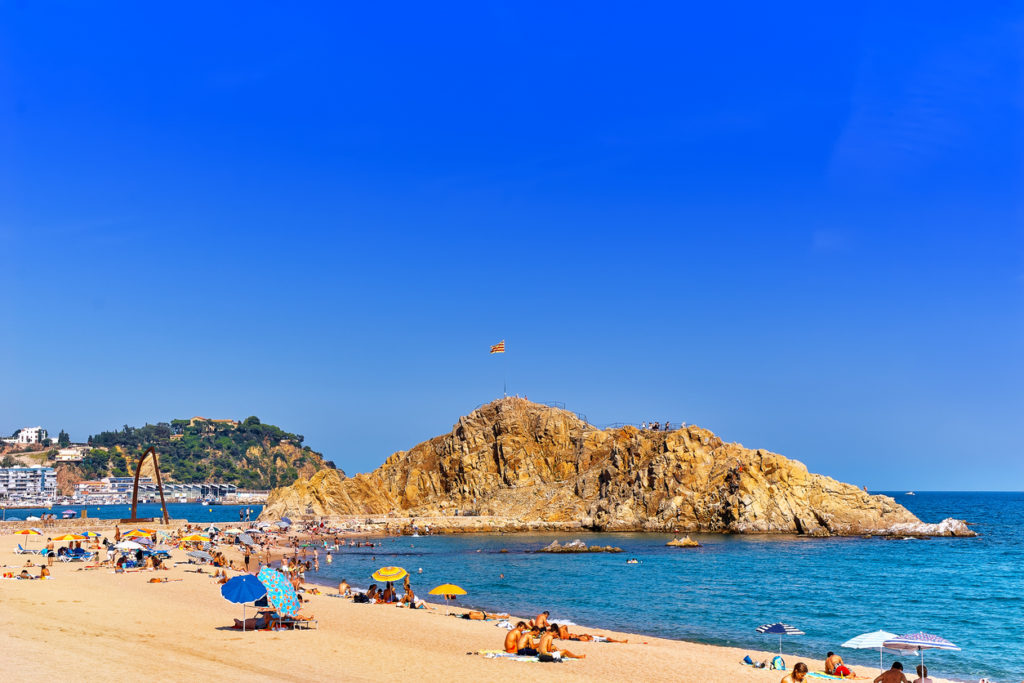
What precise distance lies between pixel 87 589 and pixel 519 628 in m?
20.5

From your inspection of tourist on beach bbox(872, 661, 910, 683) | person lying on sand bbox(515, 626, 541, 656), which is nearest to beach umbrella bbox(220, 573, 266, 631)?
person lying on sand bbox(515, 626, 541, 656)

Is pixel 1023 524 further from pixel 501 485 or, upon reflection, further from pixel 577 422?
pixel 501 485

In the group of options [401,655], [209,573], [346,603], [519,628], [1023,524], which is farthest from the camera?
[1023,524]

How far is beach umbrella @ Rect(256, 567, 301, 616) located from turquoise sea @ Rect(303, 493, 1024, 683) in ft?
41.6

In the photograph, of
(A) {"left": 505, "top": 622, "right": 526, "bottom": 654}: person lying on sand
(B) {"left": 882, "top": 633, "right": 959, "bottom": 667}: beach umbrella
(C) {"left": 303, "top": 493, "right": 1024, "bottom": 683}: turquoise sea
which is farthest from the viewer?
(C) {"left": 303, "top": 493, "right": 1024, "bottom": 683}: turquoise sea

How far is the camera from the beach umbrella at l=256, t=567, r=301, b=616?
23516 millimetres

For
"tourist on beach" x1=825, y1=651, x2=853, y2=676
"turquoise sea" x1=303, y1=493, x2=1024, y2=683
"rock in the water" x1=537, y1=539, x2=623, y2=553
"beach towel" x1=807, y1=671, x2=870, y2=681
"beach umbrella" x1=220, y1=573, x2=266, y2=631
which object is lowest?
"turquoise sea" x1=303, y1=493, x2=1024, y2=683

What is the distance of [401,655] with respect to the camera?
20.6 meters

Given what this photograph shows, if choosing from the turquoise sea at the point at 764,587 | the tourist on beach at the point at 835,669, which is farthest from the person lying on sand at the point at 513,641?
the turquoise sea at the point at 764,587

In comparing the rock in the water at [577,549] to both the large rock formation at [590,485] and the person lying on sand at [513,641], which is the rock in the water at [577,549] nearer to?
the large rock formation at [590,485]

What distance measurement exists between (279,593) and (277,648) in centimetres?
334

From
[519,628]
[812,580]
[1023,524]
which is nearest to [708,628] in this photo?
[519,628]

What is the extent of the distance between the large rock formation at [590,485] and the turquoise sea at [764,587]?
28.5 ft

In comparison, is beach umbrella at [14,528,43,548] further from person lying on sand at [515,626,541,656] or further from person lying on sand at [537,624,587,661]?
person lying on sand at [537,624,587,661]
